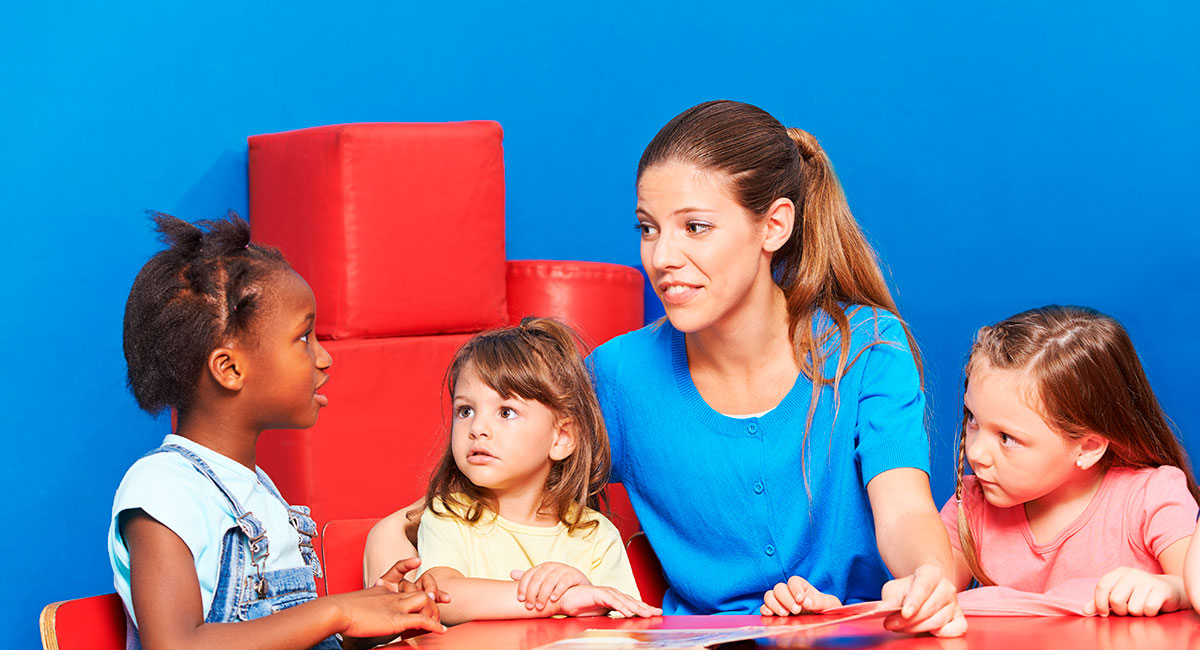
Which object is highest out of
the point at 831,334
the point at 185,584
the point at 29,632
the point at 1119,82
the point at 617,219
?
the point at 1119,82

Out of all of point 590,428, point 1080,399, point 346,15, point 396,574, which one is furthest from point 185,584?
point 346,15

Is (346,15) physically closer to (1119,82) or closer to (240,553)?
(240,553)

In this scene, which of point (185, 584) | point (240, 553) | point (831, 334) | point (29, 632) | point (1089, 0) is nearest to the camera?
point (185, 584)

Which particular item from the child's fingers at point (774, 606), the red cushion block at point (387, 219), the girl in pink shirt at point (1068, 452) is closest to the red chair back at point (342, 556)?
the red cushion block at point (387, 219)

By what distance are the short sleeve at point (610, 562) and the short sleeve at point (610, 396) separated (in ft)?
0.34

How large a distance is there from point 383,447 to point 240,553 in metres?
0.69

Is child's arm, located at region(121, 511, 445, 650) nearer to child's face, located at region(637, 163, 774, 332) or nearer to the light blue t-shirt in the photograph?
the light blue t-shirt

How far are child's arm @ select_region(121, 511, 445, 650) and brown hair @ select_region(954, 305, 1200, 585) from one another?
0.74 meters

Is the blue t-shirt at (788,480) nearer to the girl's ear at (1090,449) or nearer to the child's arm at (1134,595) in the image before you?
the girl's ear at (1090,449)

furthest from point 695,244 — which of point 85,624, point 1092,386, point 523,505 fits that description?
point 85,624

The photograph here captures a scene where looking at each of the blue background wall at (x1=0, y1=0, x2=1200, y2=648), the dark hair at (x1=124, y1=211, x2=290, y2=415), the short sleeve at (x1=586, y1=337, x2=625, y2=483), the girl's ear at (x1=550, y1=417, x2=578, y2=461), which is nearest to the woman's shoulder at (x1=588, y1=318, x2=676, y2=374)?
the short sleeve at (x1=586, y1=337, x2=625, y2=483)

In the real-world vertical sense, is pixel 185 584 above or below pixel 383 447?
below

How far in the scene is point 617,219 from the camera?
2.34 meters

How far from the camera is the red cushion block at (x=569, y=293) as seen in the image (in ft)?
6.75
